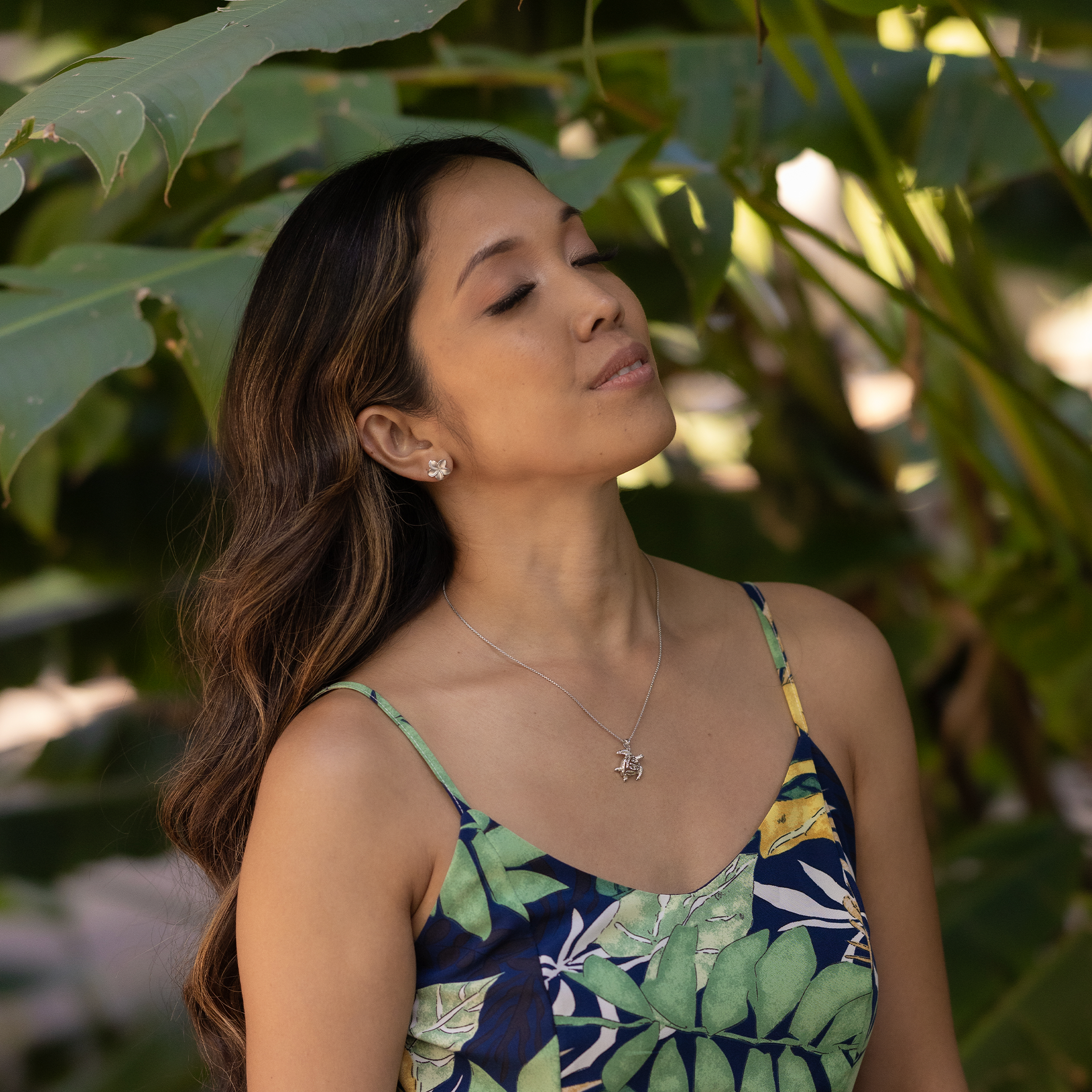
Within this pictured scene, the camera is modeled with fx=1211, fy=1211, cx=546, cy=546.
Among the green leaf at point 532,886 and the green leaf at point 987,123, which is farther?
the green leaf at point 987,123

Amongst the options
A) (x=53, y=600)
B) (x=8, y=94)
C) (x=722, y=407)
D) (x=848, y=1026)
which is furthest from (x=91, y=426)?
(x=722, y=407)

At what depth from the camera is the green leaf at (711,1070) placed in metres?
1.13

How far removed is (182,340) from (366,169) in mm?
428

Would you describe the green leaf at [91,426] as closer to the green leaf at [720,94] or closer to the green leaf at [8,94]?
the green leaf at [8,94]

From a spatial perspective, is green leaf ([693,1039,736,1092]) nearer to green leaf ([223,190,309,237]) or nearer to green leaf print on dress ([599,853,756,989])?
green leaf print on dress ([599,853,756,989])

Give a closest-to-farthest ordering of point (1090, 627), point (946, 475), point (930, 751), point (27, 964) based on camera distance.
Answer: point (1090, 627) → point (946, 475) → point (930, 751) → point (27, 964)

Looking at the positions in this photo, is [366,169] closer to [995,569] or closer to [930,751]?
[995,569]

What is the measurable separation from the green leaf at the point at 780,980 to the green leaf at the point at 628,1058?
11 centimetres

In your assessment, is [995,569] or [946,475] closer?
[995,569]

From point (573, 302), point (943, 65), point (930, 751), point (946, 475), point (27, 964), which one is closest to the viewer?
point (573, 302)

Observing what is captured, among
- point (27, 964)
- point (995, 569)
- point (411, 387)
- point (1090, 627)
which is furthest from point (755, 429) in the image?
point (27, 964)

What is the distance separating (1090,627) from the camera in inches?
78.2

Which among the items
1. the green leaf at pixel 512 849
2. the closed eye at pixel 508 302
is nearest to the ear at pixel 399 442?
the closed eye at pixel 508 302

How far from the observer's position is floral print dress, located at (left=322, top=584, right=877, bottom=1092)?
1098 mm
